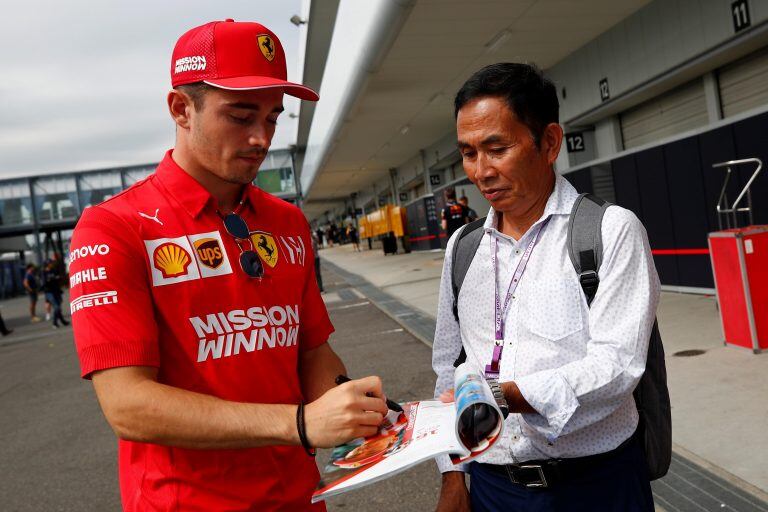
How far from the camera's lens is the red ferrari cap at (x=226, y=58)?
5.14 feet

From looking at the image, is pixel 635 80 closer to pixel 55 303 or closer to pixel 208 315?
pixel 208 315

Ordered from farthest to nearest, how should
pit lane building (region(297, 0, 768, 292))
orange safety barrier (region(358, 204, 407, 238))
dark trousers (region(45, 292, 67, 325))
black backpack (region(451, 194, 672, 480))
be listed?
orange safety barrier (region(358, 204, 407, 238)) → dark trousers (region(45, 292, 67, 325)) → pit lane building (region(297, 0, 768, 292)) → black backpack (region(451, 194, 672, 480))

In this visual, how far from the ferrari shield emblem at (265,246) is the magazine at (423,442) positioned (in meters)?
0.56

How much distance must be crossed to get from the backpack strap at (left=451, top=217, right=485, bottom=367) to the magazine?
0.54m

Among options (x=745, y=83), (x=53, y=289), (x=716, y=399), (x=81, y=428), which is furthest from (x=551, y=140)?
(x=53, y=289)

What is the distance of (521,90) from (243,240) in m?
0.88

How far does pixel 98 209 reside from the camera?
148 cm

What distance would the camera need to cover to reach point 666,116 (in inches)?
448

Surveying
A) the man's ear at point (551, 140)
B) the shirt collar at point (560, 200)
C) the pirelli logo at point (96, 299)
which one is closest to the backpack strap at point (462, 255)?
the shirt collar at point (560, 200)

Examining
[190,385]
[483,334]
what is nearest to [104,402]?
[190,385]

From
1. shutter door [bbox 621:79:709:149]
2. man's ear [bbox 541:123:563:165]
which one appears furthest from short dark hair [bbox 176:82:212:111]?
shutter door [bbox 621:79:709:149]

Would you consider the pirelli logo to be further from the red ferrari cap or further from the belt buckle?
the belt buckle

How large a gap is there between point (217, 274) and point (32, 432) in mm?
6153

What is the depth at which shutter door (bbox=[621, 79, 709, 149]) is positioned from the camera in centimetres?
1048
